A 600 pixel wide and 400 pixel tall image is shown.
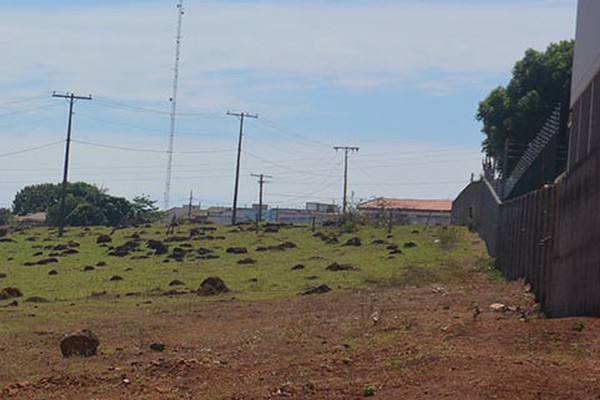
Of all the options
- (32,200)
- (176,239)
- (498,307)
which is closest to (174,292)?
(498,307)

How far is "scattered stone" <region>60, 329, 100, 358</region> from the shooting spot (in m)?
17.8

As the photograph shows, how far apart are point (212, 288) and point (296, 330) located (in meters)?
12.7

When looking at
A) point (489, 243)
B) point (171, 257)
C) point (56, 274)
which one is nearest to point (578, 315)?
point (489, 243)

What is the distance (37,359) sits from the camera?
17.9 m

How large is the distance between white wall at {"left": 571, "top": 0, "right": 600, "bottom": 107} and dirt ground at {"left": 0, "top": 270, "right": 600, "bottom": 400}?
470 centimetres

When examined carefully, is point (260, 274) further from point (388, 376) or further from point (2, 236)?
point (2, 236)

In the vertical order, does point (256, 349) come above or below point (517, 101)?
below

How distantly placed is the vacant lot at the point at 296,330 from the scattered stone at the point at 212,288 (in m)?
0.37

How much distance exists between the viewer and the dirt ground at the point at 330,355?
413 inches

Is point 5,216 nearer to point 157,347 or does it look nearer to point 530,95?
point 530,95

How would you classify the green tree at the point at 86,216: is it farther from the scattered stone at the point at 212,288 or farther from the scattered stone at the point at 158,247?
the scattered stone at the point at 212,288

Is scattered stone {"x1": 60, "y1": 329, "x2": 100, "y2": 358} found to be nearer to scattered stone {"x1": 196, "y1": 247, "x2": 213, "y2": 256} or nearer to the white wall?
the white wall

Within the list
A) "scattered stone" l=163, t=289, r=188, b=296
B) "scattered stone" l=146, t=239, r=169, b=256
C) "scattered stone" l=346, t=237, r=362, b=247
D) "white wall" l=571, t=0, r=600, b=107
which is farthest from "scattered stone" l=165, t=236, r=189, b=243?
"white wall" l=571, t=0, r=600, b=107

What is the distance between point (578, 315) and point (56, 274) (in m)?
30.0
